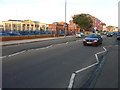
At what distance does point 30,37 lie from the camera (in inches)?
1165

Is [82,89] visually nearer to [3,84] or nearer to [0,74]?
[3,84]

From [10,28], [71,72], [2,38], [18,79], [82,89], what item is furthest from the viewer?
[10,28]

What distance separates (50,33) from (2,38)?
18.6 metres

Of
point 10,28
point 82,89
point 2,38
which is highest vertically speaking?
point 10,28

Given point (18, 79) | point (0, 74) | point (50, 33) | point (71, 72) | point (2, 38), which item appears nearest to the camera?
point (18, 79)

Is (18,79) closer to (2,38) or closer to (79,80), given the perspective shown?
(79,80)

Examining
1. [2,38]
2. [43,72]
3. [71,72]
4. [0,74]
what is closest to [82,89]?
[71,72]

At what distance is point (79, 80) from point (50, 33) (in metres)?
34.8

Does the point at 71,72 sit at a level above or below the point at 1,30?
below

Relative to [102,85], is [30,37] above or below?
above

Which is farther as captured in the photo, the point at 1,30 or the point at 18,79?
the point at 1,30

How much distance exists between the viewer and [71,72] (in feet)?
19.4

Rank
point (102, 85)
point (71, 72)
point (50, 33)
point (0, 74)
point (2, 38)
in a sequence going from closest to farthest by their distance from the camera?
1. point (102, 85)
2. point (0, 74)
3. point (71, 72)
4. point (2, 38)
5. point (50, 33)

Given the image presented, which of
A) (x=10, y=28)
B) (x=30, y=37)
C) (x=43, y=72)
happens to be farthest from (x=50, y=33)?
(x=43, y=72)
